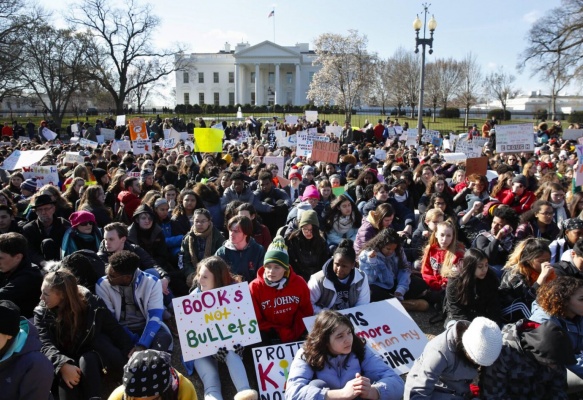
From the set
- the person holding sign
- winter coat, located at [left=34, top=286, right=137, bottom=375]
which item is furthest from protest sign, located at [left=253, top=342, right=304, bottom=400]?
winter coat, located at [left=34, top=286, right=137, bottom=375]

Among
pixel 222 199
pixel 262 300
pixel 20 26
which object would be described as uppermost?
pixel 20 26

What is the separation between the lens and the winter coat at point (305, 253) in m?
6.04

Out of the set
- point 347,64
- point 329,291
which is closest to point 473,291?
point 329,291

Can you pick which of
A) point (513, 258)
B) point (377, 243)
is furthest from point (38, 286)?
point (513, 258)

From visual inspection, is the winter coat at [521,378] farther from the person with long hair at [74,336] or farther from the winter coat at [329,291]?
the person with long hair at [74,336]

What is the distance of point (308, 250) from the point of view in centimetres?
606

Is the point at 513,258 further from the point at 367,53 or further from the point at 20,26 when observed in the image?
the point at 367,53

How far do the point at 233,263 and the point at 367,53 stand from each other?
42.7 meters

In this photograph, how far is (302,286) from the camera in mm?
4762

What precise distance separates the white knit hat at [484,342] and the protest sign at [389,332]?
4.58 feet

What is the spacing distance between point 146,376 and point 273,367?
1677 millimetres

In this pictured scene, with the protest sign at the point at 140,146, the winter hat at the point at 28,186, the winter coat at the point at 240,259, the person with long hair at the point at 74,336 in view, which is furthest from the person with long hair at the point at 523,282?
the protest sign at the point at 140,146

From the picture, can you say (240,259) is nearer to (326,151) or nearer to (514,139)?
(326,151)

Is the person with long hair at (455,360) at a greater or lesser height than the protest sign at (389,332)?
greater
